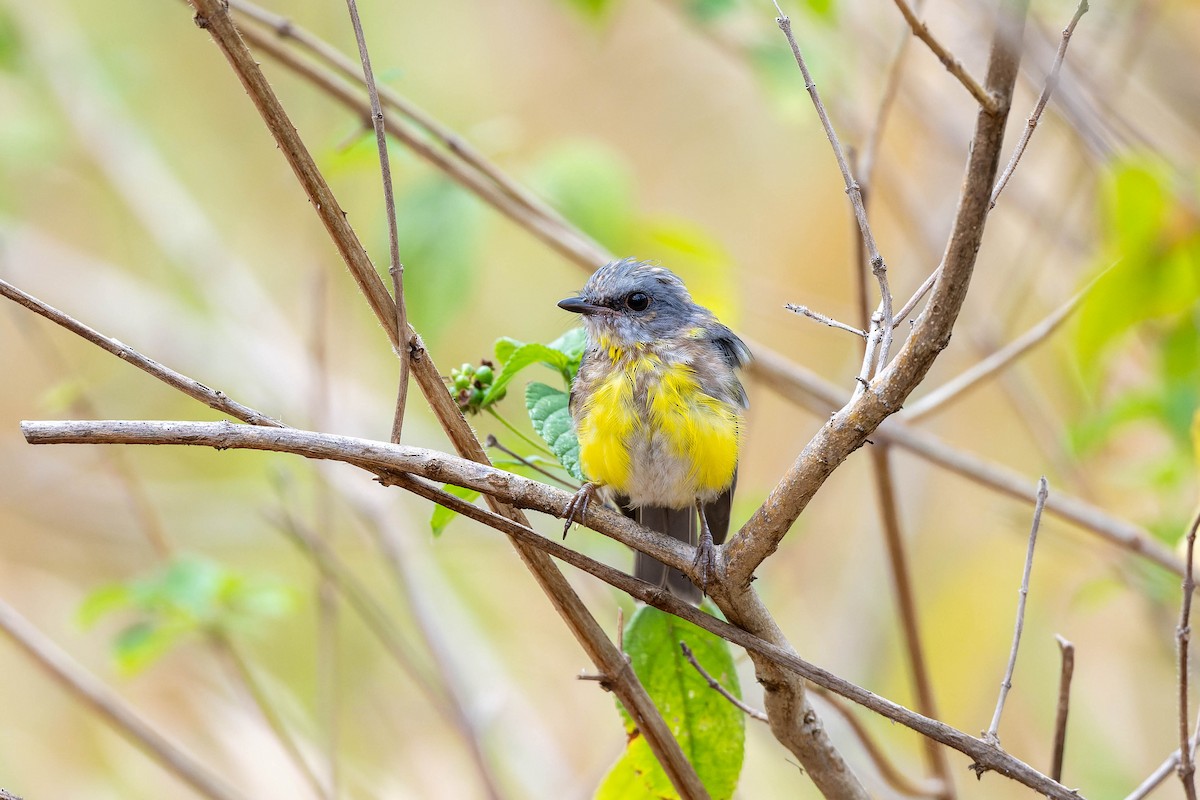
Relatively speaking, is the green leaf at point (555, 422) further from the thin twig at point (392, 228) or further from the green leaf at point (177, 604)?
the green leaf at point (177, 604)

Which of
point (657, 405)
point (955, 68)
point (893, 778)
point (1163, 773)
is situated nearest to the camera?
point (955, 68)

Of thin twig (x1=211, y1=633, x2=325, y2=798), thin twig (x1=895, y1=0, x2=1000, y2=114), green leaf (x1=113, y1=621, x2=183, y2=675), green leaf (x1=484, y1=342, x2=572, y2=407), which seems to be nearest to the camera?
thin twig (x1=895, y1=0, x2=1000, y2=114)

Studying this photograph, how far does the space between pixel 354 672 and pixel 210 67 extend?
148 inches

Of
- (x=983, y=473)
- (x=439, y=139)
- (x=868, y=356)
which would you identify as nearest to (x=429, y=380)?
(x=868, y=356)

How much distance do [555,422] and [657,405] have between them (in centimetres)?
51

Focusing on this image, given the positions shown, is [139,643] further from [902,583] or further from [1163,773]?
[1163,773]

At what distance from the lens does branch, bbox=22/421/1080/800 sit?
1.38m

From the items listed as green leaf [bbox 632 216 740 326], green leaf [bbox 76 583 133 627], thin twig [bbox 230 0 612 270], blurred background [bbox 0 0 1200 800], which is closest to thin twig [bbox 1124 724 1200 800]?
blurred background [bbox 0 0 1200 800]

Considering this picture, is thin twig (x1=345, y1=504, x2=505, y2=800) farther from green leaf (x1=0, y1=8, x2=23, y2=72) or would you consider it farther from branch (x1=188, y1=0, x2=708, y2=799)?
green leaf (x1=0, y1=8, x2=23, y2=72)

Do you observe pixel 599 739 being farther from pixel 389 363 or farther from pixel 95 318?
pixel 95 318

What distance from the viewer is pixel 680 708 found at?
1975mm

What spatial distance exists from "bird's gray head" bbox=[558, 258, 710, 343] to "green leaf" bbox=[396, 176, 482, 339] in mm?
289

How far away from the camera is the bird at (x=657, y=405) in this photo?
2.45 m

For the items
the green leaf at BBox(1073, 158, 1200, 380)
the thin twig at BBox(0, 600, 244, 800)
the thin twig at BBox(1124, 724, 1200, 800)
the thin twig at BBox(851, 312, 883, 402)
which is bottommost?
the thin twig at BBox(0, 600, 244, 800)
